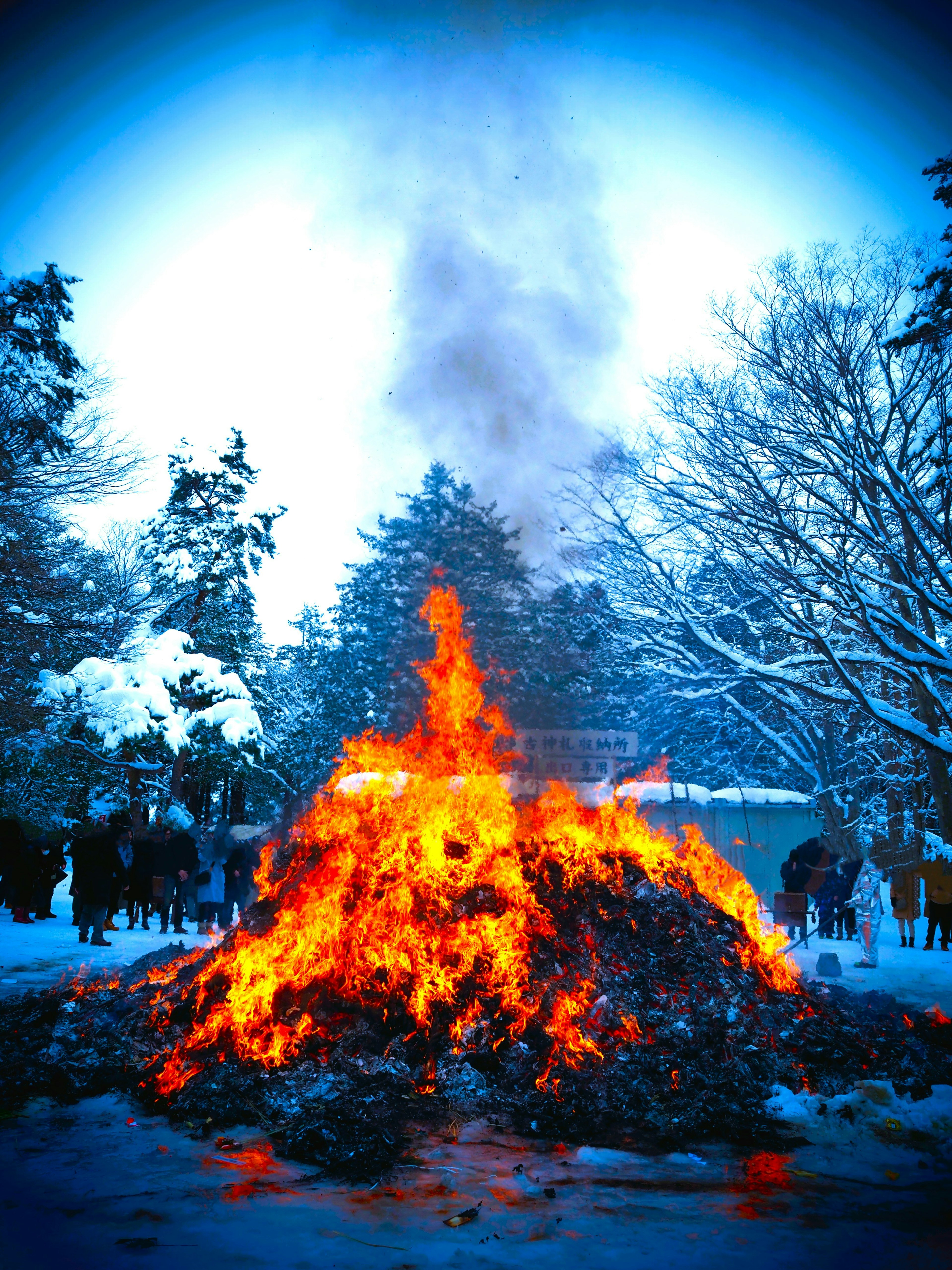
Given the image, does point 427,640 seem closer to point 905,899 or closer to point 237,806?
point 237,806

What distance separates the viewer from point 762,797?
2177cm

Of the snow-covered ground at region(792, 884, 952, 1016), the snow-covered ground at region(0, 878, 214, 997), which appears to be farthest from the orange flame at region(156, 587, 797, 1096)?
the snow-covered ground at region(0, 878, 214, 997)

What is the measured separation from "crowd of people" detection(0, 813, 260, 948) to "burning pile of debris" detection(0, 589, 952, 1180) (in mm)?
3585

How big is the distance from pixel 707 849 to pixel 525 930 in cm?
436

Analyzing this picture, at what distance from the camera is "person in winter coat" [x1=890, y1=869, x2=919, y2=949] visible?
544 inches

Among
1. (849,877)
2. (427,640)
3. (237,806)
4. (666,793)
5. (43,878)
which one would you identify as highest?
(427,640)

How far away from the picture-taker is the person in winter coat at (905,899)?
13812 millimetres

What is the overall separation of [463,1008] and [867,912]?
754 centimetres

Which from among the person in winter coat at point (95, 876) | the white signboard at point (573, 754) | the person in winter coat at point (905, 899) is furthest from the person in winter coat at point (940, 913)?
the person in winter coat at point (95, 876)

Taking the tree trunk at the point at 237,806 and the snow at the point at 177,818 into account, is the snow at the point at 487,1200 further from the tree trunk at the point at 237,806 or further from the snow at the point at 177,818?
the tree trunk at the point at 237,806

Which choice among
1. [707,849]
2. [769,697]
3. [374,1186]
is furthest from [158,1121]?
[769,697]

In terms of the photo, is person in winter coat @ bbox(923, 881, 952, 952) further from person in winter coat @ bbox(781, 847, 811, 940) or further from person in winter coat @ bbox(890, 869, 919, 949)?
person in winter coat @ bbox(781, 847, 811, 940)

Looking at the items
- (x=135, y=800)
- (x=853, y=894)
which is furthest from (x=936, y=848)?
(x=135, y=800)

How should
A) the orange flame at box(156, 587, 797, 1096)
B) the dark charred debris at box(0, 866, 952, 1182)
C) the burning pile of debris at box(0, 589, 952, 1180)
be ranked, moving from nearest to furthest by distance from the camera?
the dark charred debris at box(0, 866, 952, 1182)
the burning pile of debris at box(0, 589, 952, 1180)
the orange flame at box(156, 587, 797, 1096)
